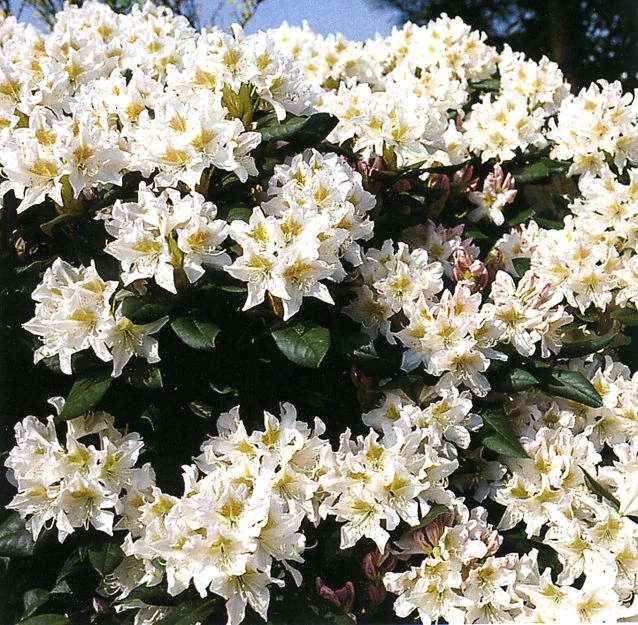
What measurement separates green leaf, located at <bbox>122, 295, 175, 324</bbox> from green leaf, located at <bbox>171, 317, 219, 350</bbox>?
0.04 meters

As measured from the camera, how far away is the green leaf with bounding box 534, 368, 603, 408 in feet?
6.61

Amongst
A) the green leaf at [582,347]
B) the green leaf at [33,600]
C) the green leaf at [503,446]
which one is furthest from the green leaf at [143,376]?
the green leaf at [582,347]

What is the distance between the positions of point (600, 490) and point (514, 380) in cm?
32

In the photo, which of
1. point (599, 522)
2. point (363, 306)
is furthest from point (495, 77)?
point (599, 522)

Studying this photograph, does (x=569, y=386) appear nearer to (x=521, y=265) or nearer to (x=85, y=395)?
(x=521, y=265)

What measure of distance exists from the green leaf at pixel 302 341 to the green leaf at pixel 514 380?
1.73 feet

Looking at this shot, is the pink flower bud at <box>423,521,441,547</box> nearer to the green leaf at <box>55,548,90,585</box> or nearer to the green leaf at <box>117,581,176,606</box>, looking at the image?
the green leaf at <box>117,581,176,606</box>

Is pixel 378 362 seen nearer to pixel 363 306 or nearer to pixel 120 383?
pixel 363 306

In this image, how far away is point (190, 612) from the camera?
1676mm

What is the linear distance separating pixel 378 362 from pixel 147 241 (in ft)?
1.98

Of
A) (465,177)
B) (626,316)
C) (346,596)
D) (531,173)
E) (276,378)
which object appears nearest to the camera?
(346,596)

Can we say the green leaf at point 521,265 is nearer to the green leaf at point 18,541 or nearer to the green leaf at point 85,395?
the green leaf at point 85,395

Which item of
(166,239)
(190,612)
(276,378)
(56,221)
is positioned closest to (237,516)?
(190,612)

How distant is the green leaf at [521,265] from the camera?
2434 millimetres
